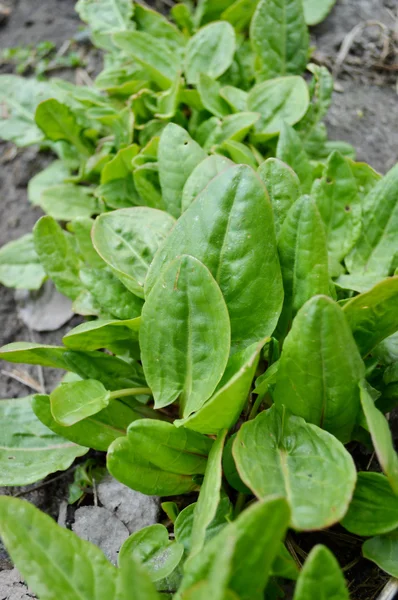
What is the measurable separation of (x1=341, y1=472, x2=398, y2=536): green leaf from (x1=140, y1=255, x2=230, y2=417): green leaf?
0.37 m

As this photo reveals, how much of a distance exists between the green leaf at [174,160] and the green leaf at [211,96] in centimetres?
34

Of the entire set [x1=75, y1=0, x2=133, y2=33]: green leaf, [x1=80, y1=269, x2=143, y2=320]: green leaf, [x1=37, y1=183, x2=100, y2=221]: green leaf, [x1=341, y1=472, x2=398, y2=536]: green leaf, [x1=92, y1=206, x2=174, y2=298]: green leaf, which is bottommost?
[x1=37, y1=183, x2=100, y2=221]: green leaf

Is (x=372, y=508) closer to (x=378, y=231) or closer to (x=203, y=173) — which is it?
(x=378, y=231)

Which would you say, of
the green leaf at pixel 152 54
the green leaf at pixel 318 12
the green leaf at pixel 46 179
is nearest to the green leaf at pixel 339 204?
the green leaf at pixel 152 54

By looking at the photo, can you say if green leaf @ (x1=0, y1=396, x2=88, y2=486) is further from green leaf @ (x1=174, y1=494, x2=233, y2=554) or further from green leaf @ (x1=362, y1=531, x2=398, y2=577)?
green leaf @ (x1=362, y1=531, x2=398, y2=577)

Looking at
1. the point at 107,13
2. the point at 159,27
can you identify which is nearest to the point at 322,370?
the point at 159,27

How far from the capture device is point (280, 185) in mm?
1315

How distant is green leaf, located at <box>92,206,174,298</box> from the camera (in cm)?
142

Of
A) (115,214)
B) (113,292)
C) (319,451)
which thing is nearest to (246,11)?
(115,214)

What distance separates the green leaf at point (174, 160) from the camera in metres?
1.52

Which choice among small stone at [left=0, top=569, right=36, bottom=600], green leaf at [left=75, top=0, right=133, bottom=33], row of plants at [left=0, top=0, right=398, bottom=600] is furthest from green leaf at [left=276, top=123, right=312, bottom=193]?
small stone at [left=0, top=569, right=36, bottom=600]

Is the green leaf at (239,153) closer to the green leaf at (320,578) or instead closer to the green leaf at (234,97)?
the green leaf at (234,97)

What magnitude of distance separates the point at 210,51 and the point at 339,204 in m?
0.87

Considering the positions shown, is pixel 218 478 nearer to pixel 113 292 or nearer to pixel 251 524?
pixel 251 524
